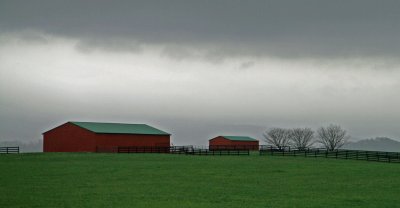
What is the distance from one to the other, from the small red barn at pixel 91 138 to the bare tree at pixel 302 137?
222 ft

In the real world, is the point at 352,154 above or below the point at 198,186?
above

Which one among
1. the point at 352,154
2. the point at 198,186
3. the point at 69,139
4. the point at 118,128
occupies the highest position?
the point at 118,128

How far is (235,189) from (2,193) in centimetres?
1201

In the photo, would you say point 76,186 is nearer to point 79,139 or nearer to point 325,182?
point 325,182

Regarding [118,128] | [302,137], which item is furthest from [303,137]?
[118,128]

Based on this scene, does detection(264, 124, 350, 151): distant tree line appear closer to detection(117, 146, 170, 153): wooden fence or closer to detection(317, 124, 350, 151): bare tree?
detection(317, 124, 350, 151): bare tree

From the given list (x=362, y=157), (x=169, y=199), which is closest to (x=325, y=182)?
(x=169, y=199)

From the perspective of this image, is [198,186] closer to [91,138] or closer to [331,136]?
[91,138]

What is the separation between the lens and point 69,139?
79.6 m

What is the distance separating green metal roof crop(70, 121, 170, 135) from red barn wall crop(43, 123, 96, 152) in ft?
3.42

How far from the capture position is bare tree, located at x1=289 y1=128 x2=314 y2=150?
478 feet

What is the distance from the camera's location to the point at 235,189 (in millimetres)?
31203

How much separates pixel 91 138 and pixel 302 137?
83.1m

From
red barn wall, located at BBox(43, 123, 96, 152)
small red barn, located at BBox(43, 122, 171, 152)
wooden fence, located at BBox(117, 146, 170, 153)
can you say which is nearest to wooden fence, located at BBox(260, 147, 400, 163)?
wooden fence, located at BBox(117, 146, 170, 153)
